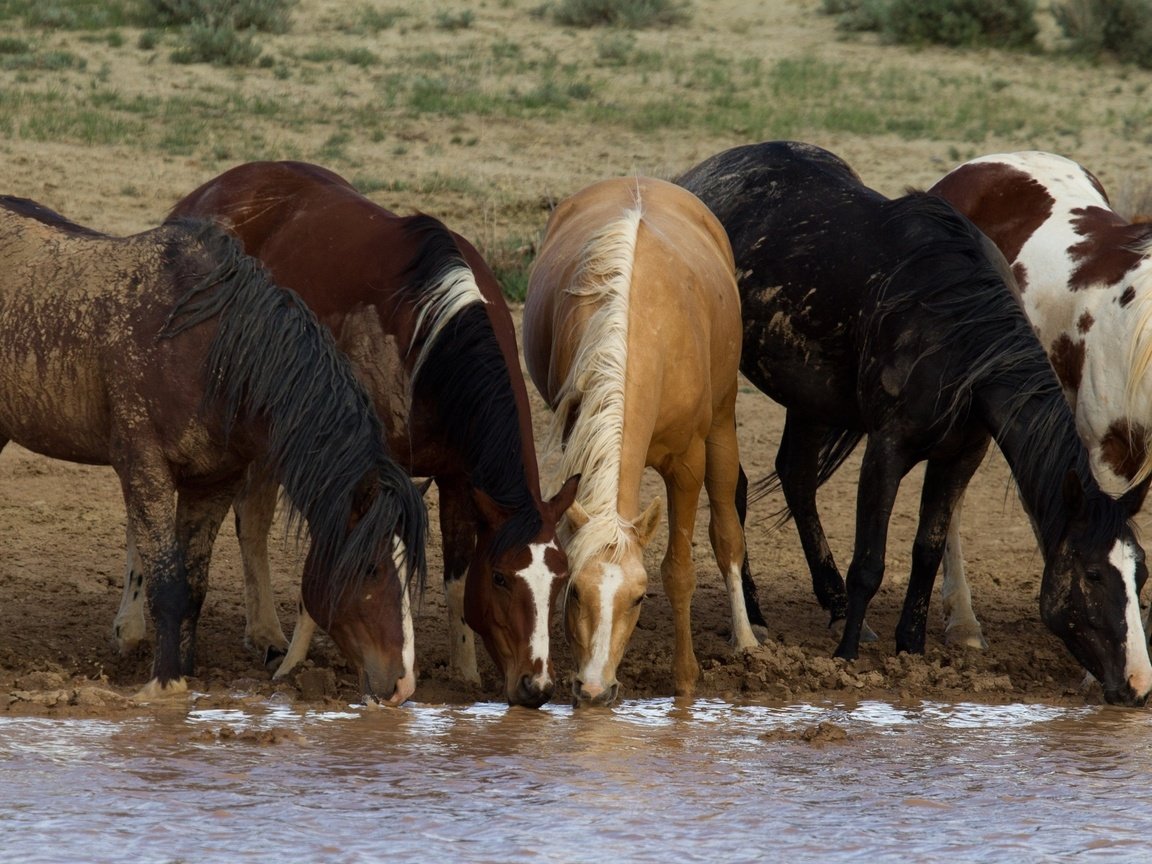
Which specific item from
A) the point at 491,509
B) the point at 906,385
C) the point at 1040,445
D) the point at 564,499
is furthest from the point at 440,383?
the point at 1040,445

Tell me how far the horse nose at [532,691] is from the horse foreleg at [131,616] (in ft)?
6.01

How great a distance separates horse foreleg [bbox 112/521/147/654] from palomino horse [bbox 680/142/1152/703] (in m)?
2.77

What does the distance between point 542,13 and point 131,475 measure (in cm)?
1723

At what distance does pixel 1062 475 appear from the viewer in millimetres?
5906

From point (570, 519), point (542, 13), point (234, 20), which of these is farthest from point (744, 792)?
point (542, 13)

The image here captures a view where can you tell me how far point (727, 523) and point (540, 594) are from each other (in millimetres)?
1619

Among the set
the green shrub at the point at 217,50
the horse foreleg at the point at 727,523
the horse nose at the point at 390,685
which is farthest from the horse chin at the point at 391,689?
the green shrub at the point at 217,50

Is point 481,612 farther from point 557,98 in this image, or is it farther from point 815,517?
point 557,98

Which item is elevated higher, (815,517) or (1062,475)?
(1062,475)

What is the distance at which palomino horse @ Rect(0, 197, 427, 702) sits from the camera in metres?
5.04

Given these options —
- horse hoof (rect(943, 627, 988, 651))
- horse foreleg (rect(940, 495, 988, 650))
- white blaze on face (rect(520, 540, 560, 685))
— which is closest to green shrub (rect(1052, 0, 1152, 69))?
horse foreleg (rect(940, 495, 988, 650))

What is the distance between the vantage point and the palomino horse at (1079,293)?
666cm

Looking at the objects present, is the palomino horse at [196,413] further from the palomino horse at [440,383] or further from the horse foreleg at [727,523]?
the horse foreleg at [727,523]

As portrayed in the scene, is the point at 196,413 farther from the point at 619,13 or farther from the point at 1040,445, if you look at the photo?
the point at 619,13
